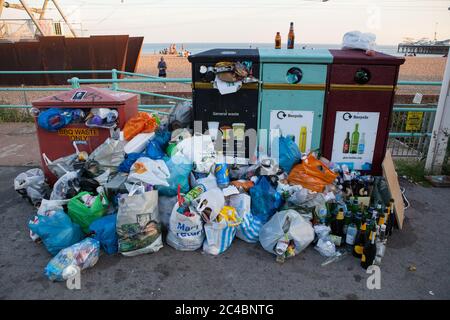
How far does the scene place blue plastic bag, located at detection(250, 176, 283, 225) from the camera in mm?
3340

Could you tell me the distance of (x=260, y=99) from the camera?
12.9 feet

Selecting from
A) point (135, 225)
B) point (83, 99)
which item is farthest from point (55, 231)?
point (83, 99)

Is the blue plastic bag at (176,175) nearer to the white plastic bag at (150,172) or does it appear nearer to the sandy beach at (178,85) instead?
the white plastic bag at (150,172)

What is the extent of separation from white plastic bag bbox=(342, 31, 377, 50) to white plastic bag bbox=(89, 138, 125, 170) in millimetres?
3103

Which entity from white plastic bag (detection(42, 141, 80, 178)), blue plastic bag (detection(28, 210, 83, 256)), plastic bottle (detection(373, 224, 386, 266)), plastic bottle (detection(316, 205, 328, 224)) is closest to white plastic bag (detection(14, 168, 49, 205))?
white plastic bag (detection(42, 141, 80, 178))

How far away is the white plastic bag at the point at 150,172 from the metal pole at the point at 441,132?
3.57 metres

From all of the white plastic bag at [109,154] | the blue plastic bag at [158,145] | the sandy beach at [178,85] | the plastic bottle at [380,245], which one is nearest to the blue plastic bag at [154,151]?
the blue plastic bag at [158,145]

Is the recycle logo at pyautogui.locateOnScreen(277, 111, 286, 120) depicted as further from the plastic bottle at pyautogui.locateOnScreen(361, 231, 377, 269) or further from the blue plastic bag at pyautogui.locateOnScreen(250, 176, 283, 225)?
the plastic bottle at pyautogui.locateOnScreen(361, 231, 377, 269)

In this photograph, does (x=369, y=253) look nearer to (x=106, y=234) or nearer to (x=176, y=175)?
(x=176, y=175)

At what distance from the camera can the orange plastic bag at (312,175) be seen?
11.5 ft

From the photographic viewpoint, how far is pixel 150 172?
3283 millimetres

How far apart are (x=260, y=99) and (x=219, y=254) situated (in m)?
1.85

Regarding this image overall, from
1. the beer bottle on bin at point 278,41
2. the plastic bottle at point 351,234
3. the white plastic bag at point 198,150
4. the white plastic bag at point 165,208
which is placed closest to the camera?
the plastic bottle at point 351,234
